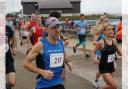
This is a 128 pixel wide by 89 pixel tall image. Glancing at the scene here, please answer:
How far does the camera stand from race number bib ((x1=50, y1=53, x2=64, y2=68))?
622cm

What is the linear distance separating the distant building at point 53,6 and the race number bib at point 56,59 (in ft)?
284

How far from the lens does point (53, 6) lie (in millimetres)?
99125

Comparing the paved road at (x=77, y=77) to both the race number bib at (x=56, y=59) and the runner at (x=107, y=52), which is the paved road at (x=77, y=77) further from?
the race number bib at (x=56, y=59)

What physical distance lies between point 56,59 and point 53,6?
306 ft

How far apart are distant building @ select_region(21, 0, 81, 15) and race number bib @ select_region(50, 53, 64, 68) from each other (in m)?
86.7

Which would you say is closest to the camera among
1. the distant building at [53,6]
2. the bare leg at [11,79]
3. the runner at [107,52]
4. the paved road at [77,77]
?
the bare leg at [11,79]

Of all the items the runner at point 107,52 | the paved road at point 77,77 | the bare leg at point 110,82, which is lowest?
the paved road at point 77,77

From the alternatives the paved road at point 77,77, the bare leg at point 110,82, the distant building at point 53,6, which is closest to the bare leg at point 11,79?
the bare leg at point 110,82

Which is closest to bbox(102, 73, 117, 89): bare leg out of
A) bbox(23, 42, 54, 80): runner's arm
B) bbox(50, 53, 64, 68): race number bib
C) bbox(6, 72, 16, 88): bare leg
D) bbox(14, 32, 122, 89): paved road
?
bbox(6, 72, 16, 88): bare leg

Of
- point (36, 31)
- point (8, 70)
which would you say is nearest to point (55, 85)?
point (8, 70)

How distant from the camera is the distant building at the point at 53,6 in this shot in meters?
96.6

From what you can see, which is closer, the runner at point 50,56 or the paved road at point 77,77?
the runner at point 50,56

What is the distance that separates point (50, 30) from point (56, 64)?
48 cm

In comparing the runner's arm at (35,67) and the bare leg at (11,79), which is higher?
the runner's arm at (35,67)
